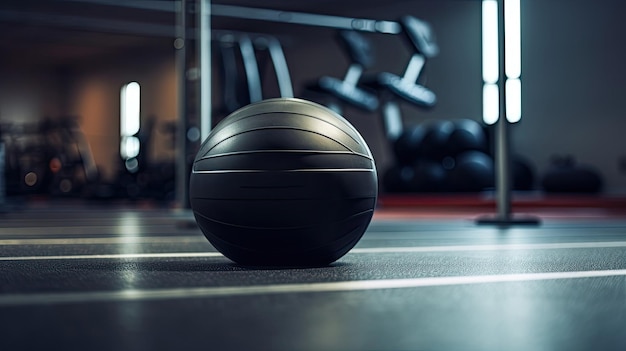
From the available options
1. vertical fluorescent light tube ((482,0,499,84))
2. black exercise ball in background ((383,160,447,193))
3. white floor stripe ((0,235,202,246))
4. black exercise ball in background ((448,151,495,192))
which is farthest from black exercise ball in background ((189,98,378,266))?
vertical fluorescent light tube ((482,0,499,84))

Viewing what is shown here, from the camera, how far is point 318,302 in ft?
3.60

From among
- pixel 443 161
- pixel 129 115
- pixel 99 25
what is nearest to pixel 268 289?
pixel 443 161

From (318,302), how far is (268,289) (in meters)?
0.16

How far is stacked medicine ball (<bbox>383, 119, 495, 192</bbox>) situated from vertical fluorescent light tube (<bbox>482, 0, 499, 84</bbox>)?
1411 mm

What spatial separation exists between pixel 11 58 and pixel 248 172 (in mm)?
13888

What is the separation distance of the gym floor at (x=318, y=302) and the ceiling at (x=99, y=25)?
8015 millimetres

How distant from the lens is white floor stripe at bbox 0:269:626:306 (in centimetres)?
110

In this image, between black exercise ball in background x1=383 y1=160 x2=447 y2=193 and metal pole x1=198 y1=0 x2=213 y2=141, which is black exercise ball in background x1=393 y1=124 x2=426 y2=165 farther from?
metal pole x1=198 y1=0 x2=213 y2=141

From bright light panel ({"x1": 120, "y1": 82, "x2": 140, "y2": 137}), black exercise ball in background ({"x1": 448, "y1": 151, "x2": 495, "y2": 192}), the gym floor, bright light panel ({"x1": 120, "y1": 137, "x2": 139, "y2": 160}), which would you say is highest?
bright light panel ({"x1": 120, "y1": 82, "x2": 140, "y2": 137})

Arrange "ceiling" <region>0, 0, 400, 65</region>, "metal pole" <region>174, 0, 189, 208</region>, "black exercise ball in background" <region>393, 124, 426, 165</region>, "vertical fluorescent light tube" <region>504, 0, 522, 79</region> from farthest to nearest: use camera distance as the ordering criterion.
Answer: "ceiling" <region>0, 0, 400, 65</region>
"vertical fluorescent light tube" <region>504, 0, 522, 79</region>
"black exercise ball in background" <region>393, 124, 426, 165</region>
"metal pole" <region>174, 0, 189, 208</region>

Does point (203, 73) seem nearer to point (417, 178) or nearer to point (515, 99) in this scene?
point (417, 178)

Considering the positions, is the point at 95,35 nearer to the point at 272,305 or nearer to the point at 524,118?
the point at 524,118

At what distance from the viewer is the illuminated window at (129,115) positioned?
13840mm

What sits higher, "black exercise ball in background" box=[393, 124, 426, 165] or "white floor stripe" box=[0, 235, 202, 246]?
"black exercise ball in background" box=[393, 124, 426, 165]
